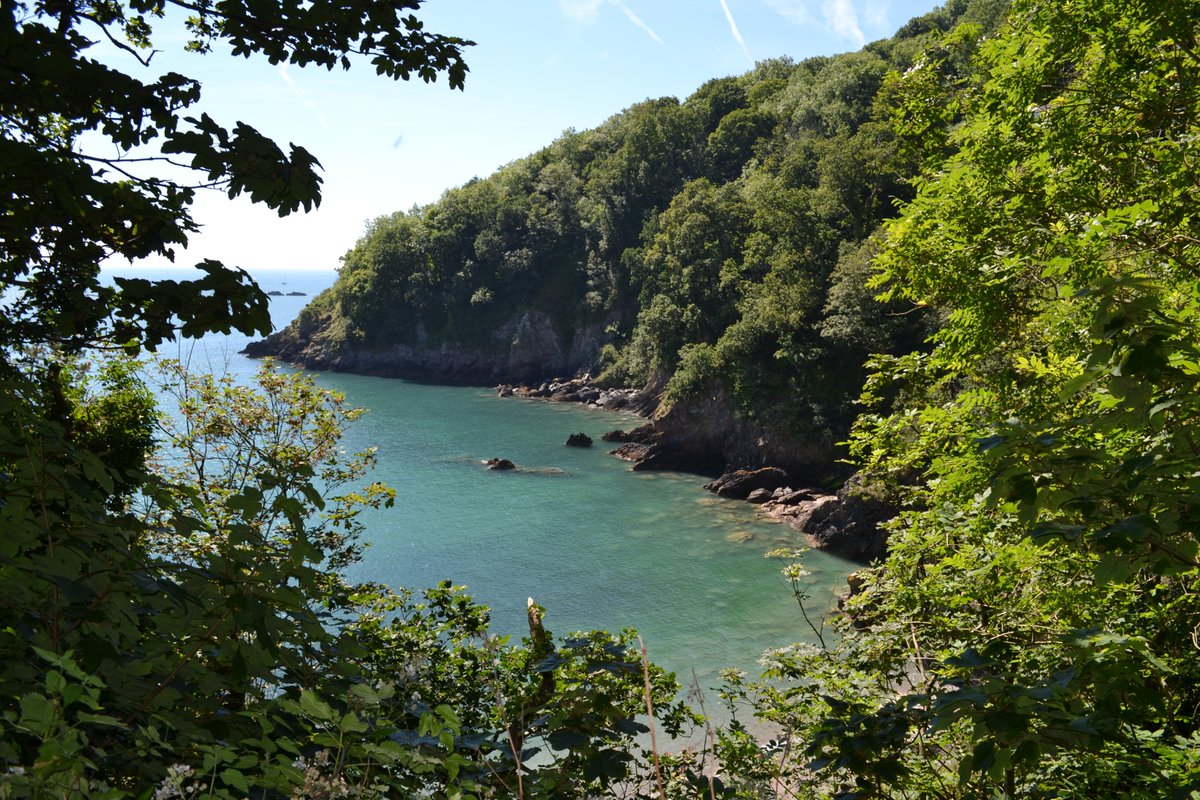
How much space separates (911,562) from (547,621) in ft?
57.0

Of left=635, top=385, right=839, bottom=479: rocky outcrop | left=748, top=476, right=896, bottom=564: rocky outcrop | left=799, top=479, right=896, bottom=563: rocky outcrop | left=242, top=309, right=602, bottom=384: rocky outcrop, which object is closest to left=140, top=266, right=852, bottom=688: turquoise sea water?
left=748, top=476, right=896, bottom=564: rocky outcrop

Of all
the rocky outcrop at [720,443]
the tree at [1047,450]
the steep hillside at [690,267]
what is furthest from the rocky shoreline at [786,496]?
the tree at [1047,450]

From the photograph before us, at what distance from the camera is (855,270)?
39.0 meters

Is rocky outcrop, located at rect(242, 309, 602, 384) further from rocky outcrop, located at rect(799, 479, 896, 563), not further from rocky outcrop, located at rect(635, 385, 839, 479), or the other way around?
rocky outcrop, located at rect(799, 479, 896, 563)

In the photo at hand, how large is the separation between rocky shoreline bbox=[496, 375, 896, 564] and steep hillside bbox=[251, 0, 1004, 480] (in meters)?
1.20

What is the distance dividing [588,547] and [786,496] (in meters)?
10.7

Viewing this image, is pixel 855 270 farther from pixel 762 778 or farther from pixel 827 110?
pixel 762 778

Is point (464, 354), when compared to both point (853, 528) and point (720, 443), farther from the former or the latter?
point (853, 528)

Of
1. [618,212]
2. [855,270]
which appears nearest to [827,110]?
[618,212]

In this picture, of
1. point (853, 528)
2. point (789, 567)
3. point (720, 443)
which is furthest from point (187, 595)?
point (720, 443)

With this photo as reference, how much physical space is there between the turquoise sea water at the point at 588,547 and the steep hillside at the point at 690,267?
291 inches

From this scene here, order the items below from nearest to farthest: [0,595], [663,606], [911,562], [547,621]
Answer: [0,595]
[911,562]
[547,621]
[663,606]

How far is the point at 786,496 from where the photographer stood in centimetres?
3712

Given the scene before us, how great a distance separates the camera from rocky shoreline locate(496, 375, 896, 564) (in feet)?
101
